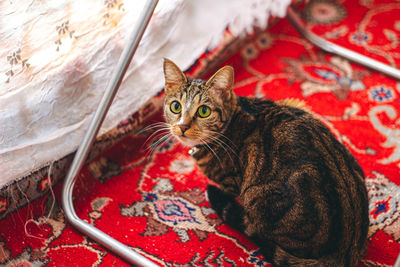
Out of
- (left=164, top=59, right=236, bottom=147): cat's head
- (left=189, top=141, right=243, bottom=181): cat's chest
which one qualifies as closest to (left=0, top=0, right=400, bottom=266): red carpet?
(left=189, top=141, right=243, bottom=181): cat's chest

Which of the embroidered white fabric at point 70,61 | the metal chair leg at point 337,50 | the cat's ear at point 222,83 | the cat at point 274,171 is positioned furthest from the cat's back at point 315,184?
the metal chair leg at point 337,50

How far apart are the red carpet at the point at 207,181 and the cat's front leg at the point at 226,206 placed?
0.11 ft

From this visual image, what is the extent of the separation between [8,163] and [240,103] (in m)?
0.55

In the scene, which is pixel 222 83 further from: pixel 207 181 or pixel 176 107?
pixel 207 181

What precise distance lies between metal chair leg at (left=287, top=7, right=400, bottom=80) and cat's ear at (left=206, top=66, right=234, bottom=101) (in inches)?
29.8

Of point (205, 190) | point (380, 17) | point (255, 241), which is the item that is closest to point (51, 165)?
point (205, 190)

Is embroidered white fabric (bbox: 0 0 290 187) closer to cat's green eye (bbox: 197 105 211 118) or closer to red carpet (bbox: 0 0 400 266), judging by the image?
red carpet (bbox: 0 0 400 266)

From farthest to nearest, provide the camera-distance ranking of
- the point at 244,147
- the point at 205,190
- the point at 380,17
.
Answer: the point at 380,17, the point at 205,190, the point at 244,147

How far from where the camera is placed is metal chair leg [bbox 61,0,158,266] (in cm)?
92

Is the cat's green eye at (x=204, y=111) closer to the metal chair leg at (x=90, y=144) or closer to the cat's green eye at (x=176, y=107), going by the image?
the cat's green eye at (x=176, y=107)

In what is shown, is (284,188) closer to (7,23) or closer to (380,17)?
(7,23)

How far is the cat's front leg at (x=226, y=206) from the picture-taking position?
1.03m

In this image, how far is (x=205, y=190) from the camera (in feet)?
3.87

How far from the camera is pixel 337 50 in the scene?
1.56m
